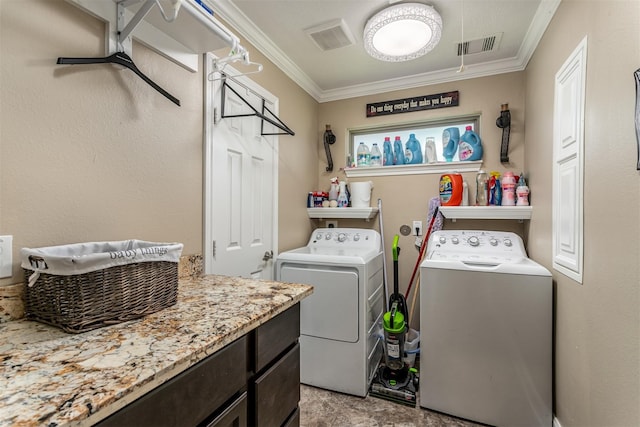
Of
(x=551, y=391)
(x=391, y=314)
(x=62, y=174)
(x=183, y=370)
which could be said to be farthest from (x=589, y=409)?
(x=62, y=174)

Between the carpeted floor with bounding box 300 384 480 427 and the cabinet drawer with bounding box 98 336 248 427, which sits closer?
the cabinet drawer with bounding box 98 336 248 427

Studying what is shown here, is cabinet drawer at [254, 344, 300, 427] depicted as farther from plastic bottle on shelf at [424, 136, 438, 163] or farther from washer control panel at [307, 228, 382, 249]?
plastic bottle on shelf at [424, 136, 438, 163]

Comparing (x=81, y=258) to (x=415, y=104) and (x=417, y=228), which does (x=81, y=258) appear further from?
(x=415, y=104)

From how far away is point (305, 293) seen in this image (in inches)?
46.8

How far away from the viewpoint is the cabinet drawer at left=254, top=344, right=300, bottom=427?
36.5 inches

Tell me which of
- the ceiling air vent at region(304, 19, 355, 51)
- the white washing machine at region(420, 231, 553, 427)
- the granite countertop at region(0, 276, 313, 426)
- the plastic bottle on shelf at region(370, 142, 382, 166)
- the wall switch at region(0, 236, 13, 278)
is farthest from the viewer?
the plastic bottle on shelf at region(370, 142, 382, 166)

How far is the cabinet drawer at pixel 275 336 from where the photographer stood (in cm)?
93

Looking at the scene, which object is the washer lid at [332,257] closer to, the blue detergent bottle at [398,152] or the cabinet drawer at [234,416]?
the blue detergent bottle at [398,152]

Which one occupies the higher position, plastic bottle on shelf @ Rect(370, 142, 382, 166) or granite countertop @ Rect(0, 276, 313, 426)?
plastic bottle on shelf @ Rect(370, 142, 382, 166)

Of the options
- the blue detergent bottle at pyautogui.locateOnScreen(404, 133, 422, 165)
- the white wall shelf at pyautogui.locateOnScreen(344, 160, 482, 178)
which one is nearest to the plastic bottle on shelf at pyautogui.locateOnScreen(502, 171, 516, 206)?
the white wall shelf at pyautogui.locateOnScreen(344, 160, 482, 178)

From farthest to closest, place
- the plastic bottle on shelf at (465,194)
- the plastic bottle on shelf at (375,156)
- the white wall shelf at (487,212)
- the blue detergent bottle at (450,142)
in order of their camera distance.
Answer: the plastic bottle on shelf at (375,156), the blue detergent bottle at (450,142), the plastic bottle on shelf at (465,194), the white wall shelf at (487,212)

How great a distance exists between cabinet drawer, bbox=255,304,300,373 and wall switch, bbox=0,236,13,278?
29.6 inches

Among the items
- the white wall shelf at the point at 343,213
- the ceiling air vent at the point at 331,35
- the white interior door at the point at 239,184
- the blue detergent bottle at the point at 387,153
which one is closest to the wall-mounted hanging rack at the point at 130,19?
the white interior door at the point at 239,184

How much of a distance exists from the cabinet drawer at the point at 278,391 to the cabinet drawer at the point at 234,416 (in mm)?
48
